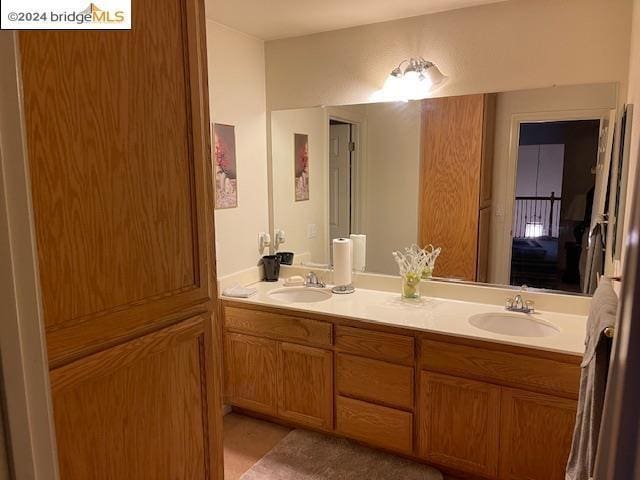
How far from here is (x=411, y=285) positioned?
2.63 m

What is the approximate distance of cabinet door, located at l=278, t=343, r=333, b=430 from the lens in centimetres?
249

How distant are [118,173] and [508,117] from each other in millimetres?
2147

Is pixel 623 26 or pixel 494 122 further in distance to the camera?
pixel 494 122

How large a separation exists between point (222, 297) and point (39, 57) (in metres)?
2.11

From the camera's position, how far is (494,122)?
8.05 feet

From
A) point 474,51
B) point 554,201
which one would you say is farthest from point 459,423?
point 474,51

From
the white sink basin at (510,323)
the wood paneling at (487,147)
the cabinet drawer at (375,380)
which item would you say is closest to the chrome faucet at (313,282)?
the cabinet drawer at (375,380)

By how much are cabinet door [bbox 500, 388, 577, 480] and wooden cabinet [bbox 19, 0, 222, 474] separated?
1.43 metres

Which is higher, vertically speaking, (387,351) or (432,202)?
(432,202)

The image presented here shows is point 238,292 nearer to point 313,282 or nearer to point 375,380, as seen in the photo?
point 313,282

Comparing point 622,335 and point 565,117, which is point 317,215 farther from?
point 622,335

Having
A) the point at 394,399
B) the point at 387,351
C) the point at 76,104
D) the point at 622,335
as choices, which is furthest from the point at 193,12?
the point at 394,399

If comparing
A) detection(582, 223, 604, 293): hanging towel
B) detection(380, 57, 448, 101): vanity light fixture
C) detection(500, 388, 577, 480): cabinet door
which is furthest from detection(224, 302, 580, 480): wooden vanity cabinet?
detection(380, 57, 448, 101): vanity light fixture

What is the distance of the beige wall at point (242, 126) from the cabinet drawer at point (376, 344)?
95 cm
